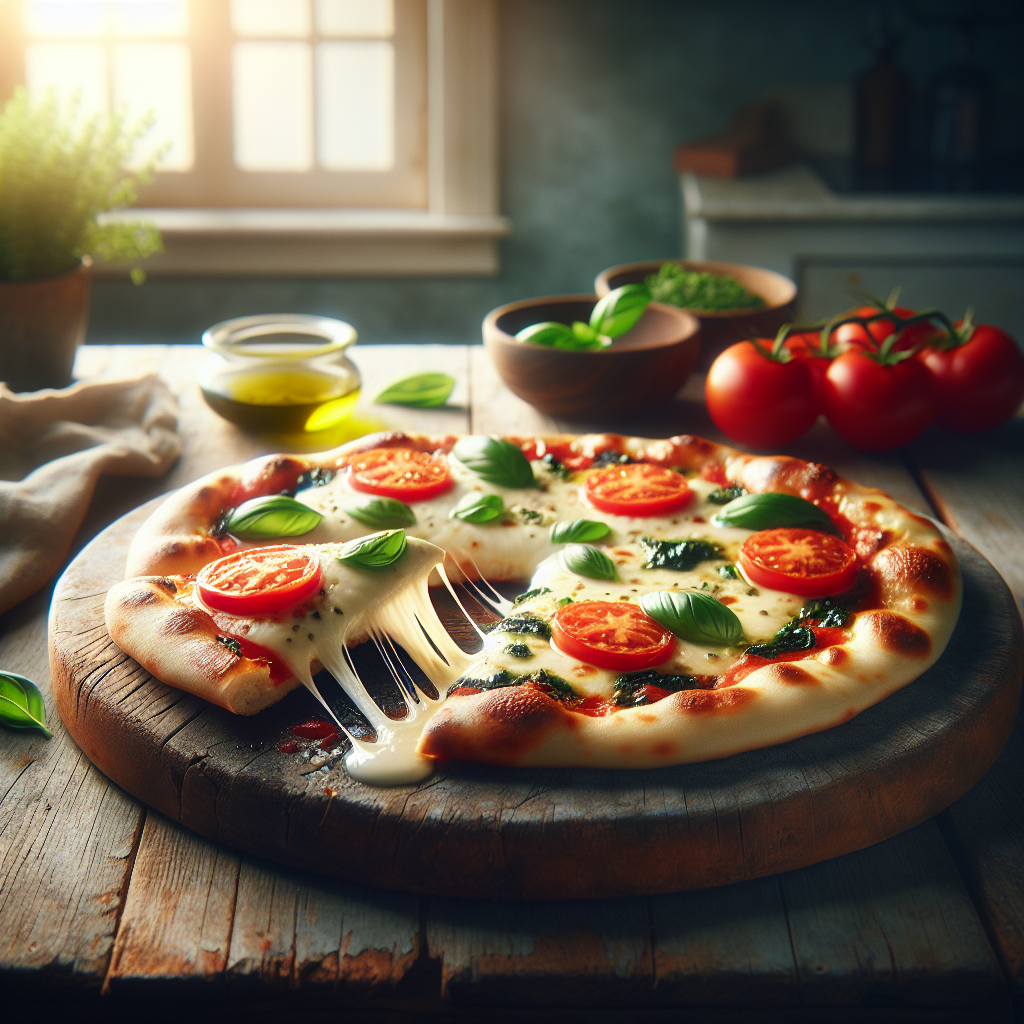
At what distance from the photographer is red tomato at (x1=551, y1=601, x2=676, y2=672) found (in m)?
1.48

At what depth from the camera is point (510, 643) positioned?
1557 mm

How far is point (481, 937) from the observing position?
120 centimetres

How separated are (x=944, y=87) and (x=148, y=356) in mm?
3625

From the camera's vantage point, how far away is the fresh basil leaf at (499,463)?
79.4 inches

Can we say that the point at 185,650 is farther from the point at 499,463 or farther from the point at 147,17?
the point at 147,17

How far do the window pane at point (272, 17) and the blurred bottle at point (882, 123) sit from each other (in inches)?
100

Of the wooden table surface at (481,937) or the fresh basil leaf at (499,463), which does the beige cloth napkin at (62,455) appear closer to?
the wooden table surface at (481,937)

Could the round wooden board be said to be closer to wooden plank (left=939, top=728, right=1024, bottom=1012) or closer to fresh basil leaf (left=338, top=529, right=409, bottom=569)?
wooden plank (left=939, top=728, right=1024, bottom=1012)

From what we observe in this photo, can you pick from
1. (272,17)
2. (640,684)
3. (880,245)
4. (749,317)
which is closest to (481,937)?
(640,684)

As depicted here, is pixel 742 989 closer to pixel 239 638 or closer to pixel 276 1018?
pixel 276 1018

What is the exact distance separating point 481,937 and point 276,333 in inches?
69.5

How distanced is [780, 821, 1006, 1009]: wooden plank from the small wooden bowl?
4.45ft

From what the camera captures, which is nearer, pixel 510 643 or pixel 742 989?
pixel 742 989

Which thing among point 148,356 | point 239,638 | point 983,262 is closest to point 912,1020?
point 239,638
